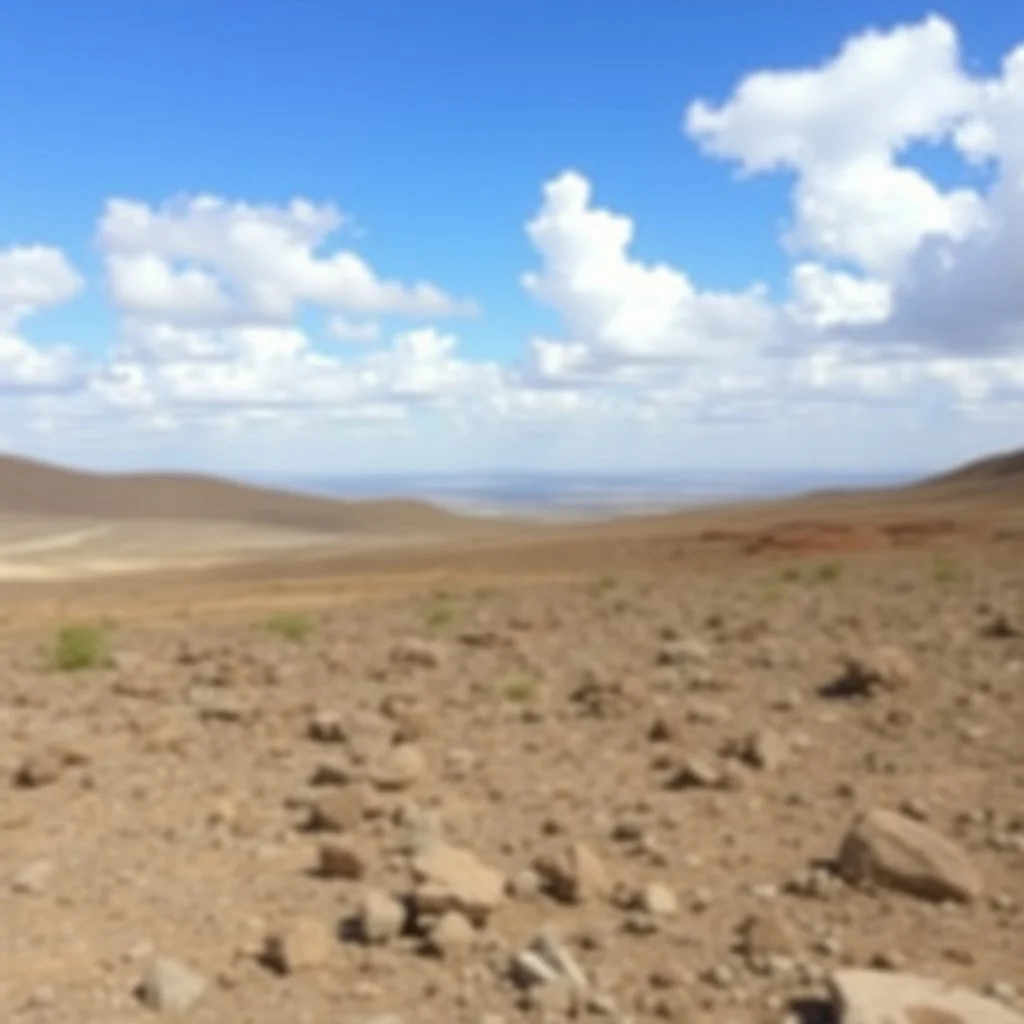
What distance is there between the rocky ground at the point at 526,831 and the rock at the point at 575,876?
2 centimetres

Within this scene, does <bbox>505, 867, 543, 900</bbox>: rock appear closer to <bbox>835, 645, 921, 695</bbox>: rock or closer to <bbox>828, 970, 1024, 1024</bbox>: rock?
<bbox>828, 970, 1024, 1024</bbox>: rock

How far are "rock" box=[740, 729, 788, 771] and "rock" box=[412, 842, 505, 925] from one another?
2.32m

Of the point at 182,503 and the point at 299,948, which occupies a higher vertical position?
the point at 182,503

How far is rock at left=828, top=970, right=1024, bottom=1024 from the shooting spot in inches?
190

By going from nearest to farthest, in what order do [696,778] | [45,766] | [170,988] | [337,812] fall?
[170,988]
[337,812]
[696,778]
[45,766]

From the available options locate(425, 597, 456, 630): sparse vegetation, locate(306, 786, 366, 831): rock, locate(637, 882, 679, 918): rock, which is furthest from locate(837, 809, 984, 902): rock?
locate(425, 597, 456, 630): sparse vegetation

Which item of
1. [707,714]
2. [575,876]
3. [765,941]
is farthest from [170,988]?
[707,714]

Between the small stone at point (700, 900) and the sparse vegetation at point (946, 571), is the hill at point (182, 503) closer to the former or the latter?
the sparse vegetation at point (946, 571)

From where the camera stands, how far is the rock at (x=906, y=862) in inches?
239

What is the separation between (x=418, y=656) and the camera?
12430 mm

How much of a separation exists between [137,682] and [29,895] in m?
5.20

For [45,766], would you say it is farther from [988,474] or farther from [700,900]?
[988,474]

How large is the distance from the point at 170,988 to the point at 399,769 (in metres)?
2.77

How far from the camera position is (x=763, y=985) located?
5.35m
